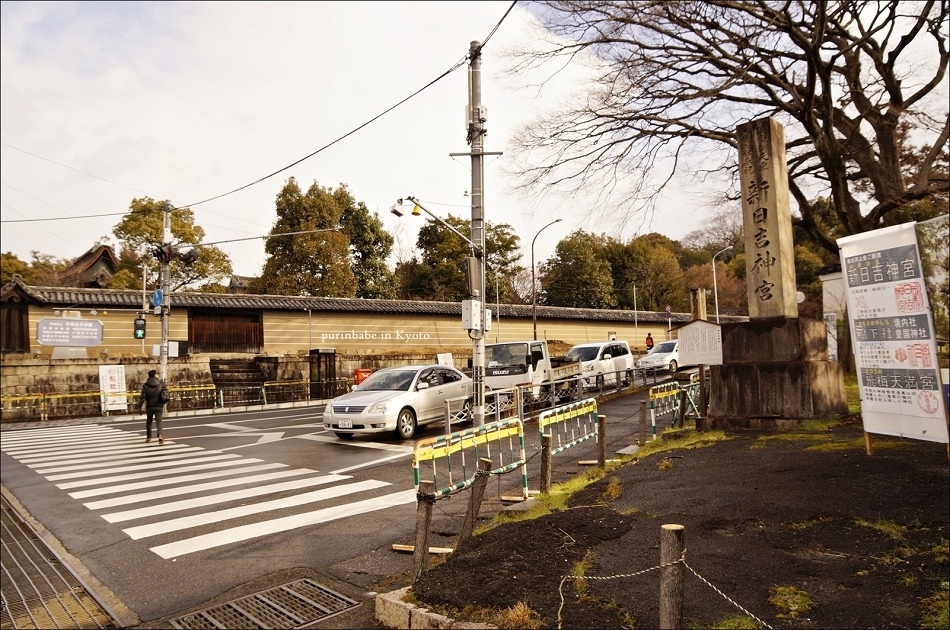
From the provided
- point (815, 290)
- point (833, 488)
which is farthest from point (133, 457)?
point (815, 290)

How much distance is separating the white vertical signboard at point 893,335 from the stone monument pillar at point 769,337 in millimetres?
4712

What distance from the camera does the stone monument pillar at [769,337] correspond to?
10.2 m

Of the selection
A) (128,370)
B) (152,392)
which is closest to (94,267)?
(128,370)

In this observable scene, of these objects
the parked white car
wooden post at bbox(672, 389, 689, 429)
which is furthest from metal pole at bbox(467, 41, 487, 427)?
the parked white car

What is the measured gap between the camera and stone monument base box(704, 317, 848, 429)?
10.1 metres

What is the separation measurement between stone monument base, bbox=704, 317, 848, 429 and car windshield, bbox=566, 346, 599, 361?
13226 mm

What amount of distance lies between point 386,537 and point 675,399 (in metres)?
8.50

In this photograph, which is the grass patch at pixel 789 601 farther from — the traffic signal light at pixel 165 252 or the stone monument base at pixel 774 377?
the traffic signal light at pixel 165 252

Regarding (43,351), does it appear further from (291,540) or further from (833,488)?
(833,488)

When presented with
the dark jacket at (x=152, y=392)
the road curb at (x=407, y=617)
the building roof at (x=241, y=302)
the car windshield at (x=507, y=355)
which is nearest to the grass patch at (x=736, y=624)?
the road curb at (x=407, y=617)

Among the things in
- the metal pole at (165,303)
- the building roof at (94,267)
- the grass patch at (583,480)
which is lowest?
the grass patch at (583,480)

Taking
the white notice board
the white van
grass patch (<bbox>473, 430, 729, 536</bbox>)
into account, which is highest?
the white notice board

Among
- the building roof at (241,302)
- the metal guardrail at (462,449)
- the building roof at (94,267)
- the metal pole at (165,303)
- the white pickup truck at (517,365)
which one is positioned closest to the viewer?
the metal guardrail at (462,449)

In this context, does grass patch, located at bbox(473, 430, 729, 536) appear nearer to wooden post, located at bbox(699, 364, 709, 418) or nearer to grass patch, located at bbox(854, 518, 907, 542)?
wooden post, located at bbox(699, 364, 709, 418)
